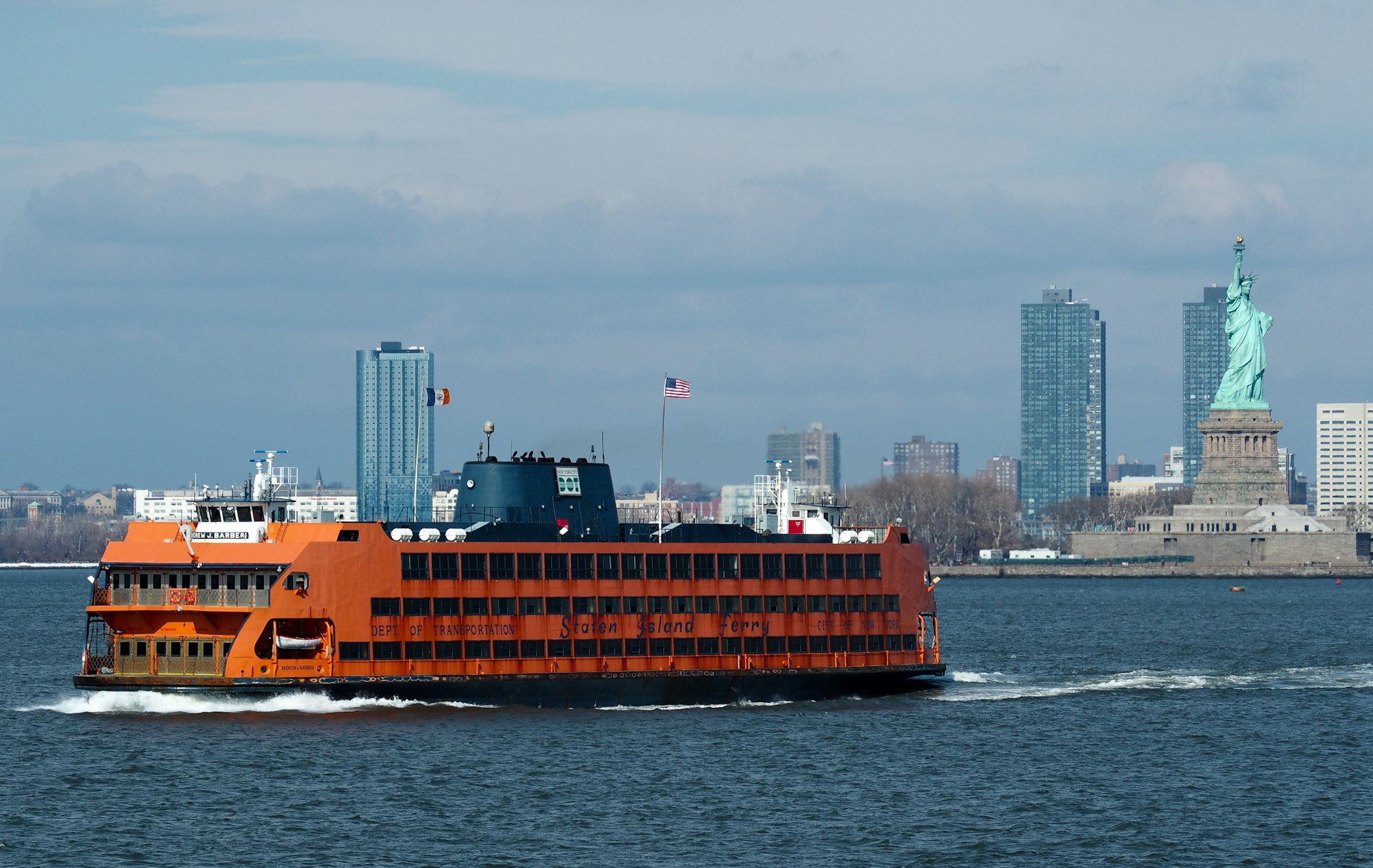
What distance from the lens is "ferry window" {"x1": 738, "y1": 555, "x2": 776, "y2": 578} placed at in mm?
63625

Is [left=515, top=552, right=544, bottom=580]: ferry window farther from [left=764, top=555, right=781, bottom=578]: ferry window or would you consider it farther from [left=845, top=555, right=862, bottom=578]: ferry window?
[left=845, top=555, right=862, bottom=578]: ferry window

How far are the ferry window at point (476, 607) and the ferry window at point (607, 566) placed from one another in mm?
3655

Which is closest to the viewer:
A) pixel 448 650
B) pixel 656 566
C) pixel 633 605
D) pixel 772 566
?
pixel 448 650

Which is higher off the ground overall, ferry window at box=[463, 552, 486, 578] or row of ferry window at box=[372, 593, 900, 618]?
ferry window at box=[463, 552, 486, 578]

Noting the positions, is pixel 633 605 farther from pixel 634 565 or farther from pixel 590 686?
pixel 590 686

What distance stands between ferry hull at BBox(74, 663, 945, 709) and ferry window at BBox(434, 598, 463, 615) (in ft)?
5.86

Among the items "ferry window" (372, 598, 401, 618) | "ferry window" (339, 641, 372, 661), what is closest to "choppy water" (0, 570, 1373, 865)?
"ferry window" (339, 641, 372, 661)

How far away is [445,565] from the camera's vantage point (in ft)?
192

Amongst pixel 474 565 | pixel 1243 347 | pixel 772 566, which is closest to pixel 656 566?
pixel 772 566

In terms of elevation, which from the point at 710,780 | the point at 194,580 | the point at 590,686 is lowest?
the point at 710,780

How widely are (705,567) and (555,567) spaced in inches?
198

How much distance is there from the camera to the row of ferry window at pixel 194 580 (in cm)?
5603

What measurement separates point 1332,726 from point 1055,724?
8.26 m

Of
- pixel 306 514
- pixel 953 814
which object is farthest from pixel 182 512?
pixel 953 814
